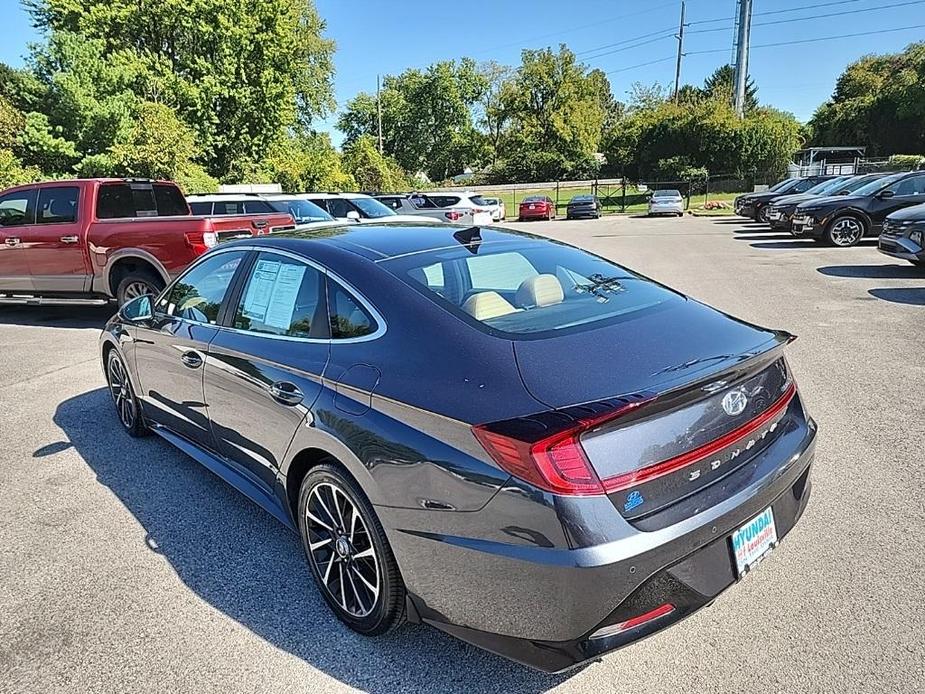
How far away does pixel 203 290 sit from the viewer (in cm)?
385

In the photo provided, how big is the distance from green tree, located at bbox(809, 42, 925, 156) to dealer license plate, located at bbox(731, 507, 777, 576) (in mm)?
56796

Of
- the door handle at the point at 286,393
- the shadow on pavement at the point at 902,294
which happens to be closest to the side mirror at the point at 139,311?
the door handle at the point at 286,393

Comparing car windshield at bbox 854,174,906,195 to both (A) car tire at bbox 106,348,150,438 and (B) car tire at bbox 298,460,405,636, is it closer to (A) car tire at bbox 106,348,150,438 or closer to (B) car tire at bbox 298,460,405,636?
(A) car tire at bbox 106,348,150,438

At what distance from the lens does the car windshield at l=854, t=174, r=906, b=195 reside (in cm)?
1486

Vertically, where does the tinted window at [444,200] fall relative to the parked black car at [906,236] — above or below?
above

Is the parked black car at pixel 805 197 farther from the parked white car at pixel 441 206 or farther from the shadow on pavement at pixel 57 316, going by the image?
the shadow on pavement at pixel 57 316

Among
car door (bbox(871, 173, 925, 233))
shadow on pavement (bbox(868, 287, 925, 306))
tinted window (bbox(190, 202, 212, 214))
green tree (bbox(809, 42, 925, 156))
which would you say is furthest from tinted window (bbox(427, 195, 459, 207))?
green tree (bbox(809, 42, 925, 156))

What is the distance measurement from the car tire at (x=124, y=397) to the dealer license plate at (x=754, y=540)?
400 cm

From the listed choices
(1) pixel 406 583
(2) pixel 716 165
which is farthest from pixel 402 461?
(2) pixel 716 165

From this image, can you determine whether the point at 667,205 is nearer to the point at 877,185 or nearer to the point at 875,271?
the point at 877,185

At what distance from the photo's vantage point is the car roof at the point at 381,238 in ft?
10.1

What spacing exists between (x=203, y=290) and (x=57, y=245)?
6.42 m

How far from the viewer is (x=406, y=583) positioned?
235 cm

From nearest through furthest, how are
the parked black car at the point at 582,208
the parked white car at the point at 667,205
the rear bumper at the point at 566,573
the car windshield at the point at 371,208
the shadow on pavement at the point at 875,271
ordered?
the rear bumper at the point at 566,573 → the shadow on pavement at the point at 875,271 → the car windshield at the point at 371,208 → the parked white car at the point at 667,205 → the parked black car at the point at 582,208
